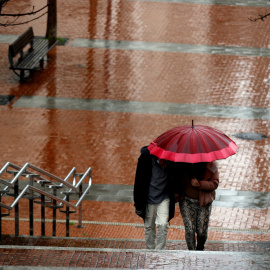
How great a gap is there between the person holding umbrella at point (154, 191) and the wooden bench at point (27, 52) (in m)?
10.9

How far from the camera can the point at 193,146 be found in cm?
727

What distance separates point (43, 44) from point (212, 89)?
5.71 meters

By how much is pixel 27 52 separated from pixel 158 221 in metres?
12.7

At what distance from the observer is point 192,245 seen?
7.82 m

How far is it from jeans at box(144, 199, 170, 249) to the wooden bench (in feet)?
35.4

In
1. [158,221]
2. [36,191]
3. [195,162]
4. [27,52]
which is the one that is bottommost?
[27,52]

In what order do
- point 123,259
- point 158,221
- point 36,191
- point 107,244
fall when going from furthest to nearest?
1. point 107,244
2. point 36,191
3. point 158,221
4. point 123,259

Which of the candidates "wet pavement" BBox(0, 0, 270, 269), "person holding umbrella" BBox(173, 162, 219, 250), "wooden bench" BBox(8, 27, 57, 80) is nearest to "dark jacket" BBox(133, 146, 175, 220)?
"person holding umbrella" BBox(173, 162, 219, 250)

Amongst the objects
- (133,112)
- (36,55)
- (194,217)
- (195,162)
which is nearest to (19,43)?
(36,55)

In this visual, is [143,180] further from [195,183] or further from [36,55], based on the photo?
[36,55]

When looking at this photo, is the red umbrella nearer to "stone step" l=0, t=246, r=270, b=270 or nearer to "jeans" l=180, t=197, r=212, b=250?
"jeans" l=180, t=197, r=212, b=250

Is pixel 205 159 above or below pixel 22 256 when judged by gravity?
above

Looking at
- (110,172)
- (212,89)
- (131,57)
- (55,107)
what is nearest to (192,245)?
(110,172)

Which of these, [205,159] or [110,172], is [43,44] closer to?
[110,172]
